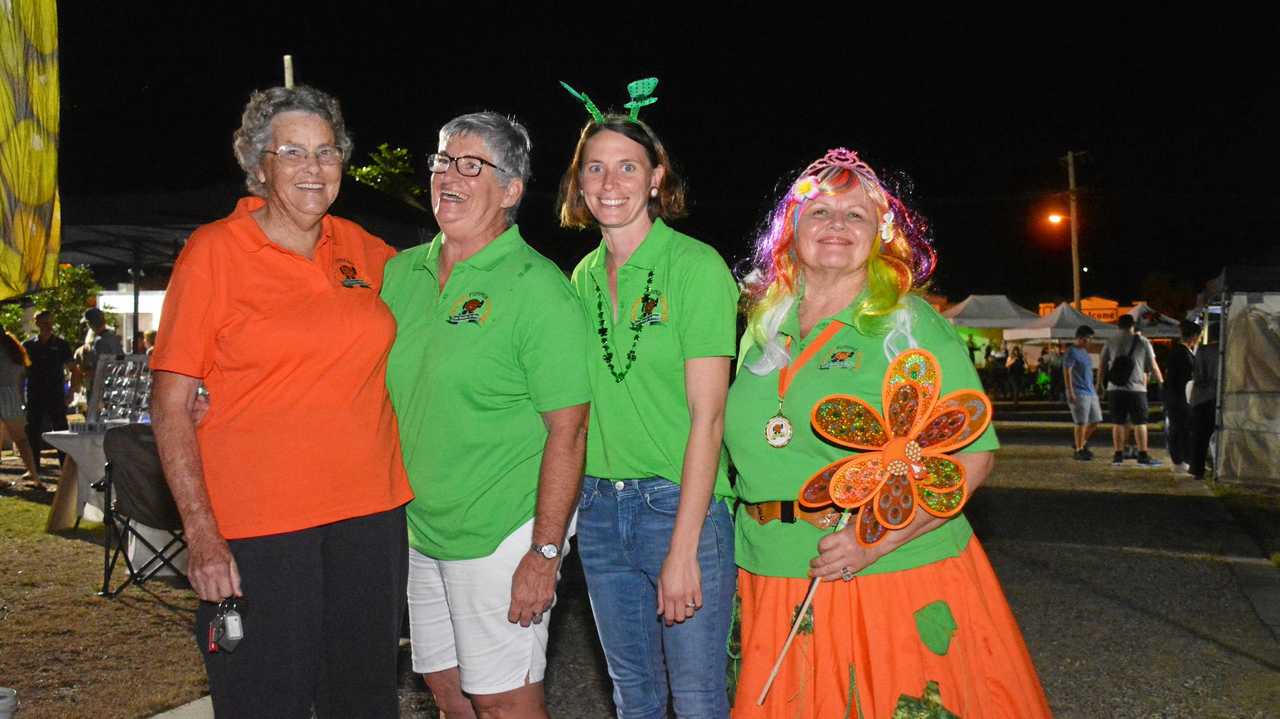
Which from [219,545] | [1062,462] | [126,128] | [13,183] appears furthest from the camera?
[1062,462]

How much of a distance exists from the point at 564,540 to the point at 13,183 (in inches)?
56.4

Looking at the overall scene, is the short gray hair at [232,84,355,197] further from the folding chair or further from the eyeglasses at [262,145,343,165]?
the folding chair

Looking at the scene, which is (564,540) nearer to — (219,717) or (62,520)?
(219,717)

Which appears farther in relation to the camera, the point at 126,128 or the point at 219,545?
the point at 126,128

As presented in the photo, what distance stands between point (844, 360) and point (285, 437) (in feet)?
4.36

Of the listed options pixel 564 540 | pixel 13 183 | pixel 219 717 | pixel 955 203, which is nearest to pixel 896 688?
pixel 564 540

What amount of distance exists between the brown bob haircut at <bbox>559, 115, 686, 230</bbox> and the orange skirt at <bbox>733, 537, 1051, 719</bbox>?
102cm

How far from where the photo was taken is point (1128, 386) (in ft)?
45.4

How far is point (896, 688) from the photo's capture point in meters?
2.53

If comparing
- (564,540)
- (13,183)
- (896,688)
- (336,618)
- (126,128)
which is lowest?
(896,688)

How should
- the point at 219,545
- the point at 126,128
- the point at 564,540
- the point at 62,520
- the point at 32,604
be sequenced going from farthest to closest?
the point at 126,128
the point at 62,520
the point at 32,604
the point at 564,540
the point at 219,545

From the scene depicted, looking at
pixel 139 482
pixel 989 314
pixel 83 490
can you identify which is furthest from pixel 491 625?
pixel 989 314

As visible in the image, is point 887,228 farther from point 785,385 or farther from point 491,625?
point 491,625

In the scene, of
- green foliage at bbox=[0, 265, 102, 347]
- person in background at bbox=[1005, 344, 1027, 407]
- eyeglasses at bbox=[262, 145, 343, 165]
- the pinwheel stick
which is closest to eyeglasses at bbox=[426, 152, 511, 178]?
eyeglasses at bbox=[262, 145, 343, 165]
